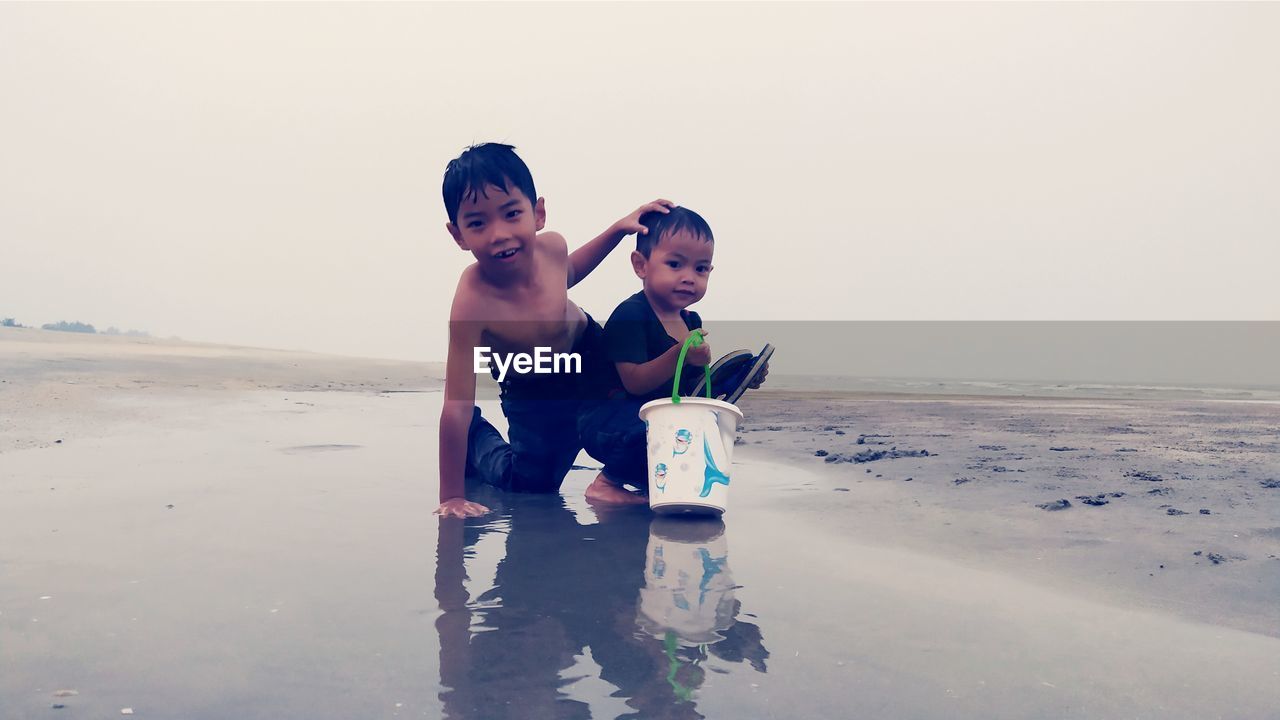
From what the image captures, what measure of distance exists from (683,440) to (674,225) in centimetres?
99

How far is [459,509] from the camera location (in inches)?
148

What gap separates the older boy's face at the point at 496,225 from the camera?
3.68 m

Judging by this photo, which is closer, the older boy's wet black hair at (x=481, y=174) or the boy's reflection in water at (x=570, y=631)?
A: the boy's reflection in water at (x=570, y=631)

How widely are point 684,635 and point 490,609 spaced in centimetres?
55

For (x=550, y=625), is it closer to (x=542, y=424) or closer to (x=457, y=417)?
(x=457, y=417)

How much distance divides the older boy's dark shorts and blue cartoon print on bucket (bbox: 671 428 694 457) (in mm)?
867

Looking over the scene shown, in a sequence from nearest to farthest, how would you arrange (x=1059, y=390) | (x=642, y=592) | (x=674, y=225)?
(x=642, y=592)
(x=674, y=225)
(x=1059, y=390)

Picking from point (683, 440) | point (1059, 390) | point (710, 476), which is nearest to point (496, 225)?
point (683, 440)

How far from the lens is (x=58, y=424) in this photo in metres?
7.11

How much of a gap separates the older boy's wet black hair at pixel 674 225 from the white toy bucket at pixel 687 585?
1.27 m

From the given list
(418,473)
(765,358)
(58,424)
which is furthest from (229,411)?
(765,358)

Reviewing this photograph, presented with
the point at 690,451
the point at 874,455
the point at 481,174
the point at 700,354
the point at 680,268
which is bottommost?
the point at 874,455

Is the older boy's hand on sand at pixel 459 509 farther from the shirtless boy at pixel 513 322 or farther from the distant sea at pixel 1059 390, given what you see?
the distant sea at pixel 1059 390
